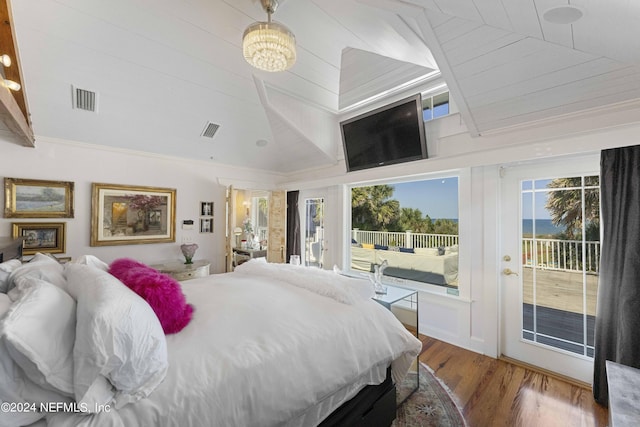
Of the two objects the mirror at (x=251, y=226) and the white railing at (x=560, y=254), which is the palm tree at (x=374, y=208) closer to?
the mirror at (x=251, y=226)

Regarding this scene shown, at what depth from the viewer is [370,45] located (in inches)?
94.6

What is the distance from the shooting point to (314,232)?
4.88 meters

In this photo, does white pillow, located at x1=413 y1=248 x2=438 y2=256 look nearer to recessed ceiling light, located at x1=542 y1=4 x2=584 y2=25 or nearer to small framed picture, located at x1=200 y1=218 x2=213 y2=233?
recessed ceiling light, located at x1=542 y1=4 x2=584 y2=25

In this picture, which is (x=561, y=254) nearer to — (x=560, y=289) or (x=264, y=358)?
(x=560, y=289)

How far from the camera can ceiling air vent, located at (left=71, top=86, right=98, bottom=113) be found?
8.62 feet

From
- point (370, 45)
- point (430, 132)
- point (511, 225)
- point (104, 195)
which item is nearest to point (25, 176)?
point (104, 195)

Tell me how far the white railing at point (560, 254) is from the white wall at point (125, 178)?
3.97m

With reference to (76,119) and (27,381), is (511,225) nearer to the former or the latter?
(27,381)

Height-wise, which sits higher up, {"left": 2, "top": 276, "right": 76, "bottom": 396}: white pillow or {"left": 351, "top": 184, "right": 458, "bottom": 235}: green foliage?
{"left": 351, "top": 184, "right": 458, "bottom": 235}: green foliage

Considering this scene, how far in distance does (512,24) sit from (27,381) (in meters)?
2.72

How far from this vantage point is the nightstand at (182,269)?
3.33 metres

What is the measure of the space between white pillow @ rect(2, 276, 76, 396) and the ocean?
3469 millimetres

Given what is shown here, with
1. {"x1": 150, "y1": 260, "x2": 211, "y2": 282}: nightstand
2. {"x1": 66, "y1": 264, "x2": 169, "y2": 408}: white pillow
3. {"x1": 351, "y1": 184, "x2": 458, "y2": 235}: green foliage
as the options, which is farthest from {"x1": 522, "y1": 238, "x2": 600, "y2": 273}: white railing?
{"x1": 150, "y1": 260, "x2": 211, "y2": 282}: nightstand

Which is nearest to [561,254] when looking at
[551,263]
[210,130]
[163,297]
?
[551,263]
